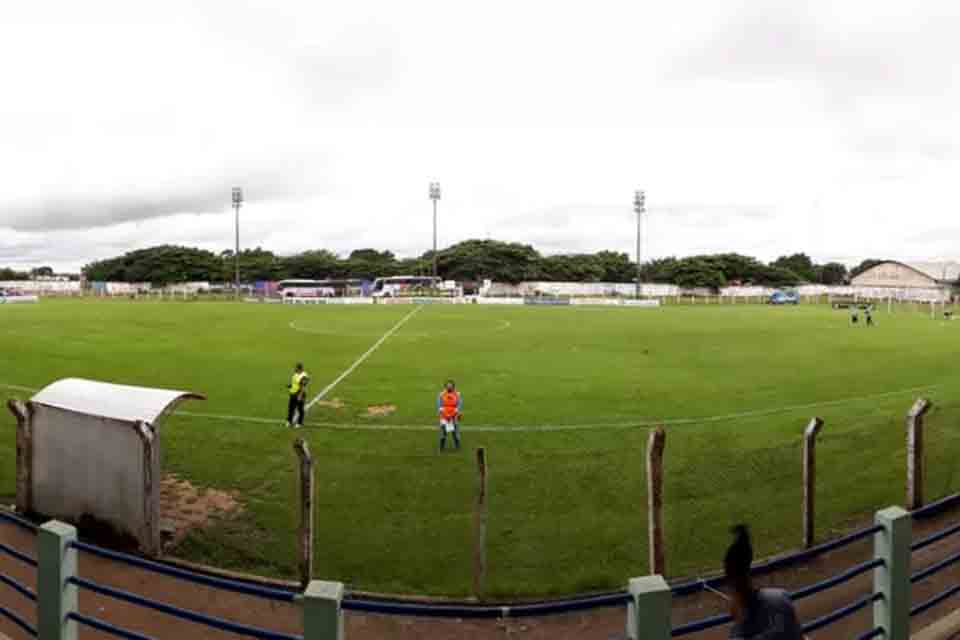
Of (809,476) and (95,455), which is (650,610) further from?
(95,455)

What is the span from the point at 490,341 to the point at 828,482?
2216cm

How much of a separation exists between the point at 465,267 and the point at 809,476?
346 feet

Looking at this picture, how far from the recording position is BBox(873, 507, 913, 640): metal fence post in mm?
4445

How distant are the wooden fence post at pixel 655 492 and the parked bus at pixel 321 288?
91.9m

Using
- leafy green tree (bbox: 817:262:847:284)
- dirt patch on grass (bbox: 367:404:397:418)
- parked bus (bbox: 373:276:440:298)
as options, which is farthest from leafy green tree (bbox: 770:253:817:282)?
dirt patch on grass (bbox: 367:404:397:418)

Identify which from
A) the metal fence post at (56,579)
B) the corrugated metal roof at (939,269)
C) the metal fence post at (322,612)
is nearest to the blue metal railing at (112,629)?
the metal fence post at (56,579)

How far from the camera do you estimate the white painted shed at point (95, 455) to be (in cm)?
827

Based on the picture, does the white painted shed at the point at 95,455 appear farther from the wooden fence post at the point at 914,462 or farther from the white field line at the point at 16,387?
the white field line at the point at 16,387

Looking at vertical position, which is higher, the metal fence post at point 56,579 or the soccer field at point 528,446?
the metal fence post at point 56,579

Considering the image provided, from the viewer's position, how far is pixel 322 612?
3.56 meters

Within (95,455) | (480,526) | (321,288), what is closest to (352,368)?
(95,455)

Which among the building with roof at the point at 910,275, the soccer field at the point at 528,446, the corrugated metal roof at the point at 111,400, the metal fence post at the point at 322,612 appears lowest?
the soccer field at the point at 528,446

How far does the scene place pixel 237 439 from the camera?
13.2m

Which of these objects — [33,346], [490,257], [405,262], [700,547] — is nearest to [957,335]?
[700,547]
